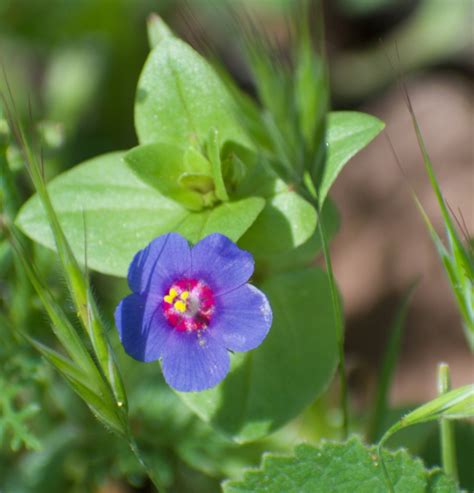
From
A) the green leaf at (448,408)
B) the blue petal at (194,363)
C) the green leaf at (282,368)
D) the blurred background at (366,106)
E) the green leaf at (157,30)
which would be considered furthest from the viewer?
the blurred background at (366,106)

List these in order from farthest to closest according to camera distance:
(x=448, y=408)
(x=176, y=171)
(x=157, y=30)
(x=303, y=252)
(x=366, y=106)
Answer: (x=366, y=106), (x=303, y=252), (x=157, y=30), (x=176, y=171), (x=448, y=408)

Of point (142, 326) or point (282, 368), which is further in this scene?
point (282, 368)

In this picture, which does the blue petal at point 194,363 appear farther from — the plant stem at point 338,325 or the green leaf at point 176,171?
the green leaf at point 176,171

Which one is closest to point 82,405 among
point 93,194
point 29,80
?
point 93,194

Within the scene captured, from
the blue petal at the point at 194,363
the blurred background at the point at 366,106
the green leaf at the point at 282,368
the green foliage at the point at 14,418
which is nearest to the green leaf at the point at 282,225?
the green leaf at the point at 282,368

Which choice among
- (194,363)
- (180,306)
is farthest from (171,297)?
(194,363)

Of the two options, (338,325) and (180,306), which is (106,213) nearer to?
(180,306)

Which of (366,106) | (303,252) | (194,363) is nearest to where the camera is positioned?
(194,363)
